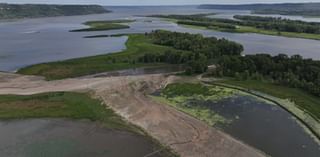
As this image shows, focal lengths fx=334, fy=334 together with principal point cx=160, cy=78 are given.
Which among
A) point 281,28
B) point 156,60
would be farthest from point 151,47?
point 281,28

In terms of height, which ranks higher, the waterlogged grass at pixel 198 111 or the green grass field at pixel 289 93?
the green grass field at pixel 289 93

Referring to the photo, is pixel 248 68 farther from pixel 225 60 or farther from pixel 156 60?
pixel 156 60

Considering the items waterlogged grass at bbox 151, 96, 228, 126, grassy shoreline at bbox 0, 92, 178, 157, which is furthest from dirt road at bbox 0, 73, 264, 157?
grassy shoreline at bbox 0, 92, 178, 157

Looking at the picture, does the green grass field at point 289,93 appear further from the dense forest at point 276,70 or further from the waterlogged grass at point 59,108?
the waterlogged grass at point 59,108

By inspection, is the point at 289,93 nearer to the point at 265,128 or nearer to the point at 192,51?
the point at 265,128

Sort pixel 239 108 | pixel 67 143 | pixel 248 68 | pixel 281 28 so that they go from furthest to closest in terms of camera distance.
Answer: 1. pixel 281 28
2. pixel 248 68
3. pixel 239 108
4. pixel 67 143

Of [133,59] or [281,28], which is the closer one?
[133,59]

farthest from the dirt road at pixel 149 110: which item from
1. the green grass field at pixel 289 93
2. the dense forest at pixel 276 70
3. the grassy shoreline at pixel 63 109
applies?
the green grass field at pixel 289 93
